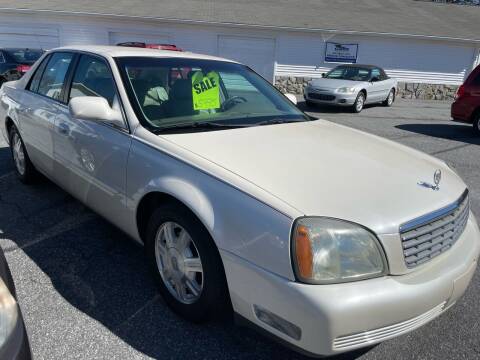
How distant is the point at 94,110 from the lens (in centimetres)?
266

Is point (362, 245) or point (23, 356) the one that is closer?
point (23, 356)

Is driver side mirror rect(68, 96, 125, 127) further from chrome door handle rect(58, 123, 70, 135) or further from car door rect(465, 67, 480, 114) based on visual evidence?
car door rect(465, 67, 480, 114)

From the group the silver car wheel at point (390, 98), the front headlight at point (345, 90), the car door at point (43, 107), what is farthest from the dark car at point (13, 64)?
the silver car wheel at point (390, 98)

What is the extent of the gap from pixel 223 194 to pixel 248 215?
0.63 ft

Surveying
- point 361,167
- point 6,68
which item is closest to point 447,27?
point 6,68

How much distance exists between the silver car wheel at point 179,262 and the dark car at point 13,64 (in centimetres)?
1120

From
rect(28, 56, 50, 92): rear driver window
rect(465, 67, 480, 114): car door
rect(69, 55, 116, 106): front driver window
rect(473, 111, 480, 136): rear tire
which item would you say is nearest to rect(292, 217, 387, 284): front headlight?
rect(69, 55, 116, 106): front driver window

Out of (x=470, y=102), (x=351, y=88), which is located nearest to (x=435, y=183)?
(x=470, y=102)

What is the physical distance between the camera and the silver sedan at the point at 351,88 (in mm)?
12266

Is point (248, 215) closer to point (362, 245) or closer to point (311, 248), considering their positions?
point (311, 248)

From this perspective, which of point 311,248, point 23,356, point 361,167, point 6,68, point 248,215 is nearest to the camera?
point 23,356

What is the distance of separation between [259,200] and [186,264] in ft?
2.38

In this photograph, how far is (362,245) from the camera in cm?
187

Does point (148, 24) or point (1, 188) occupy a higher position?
point (148, 24)
